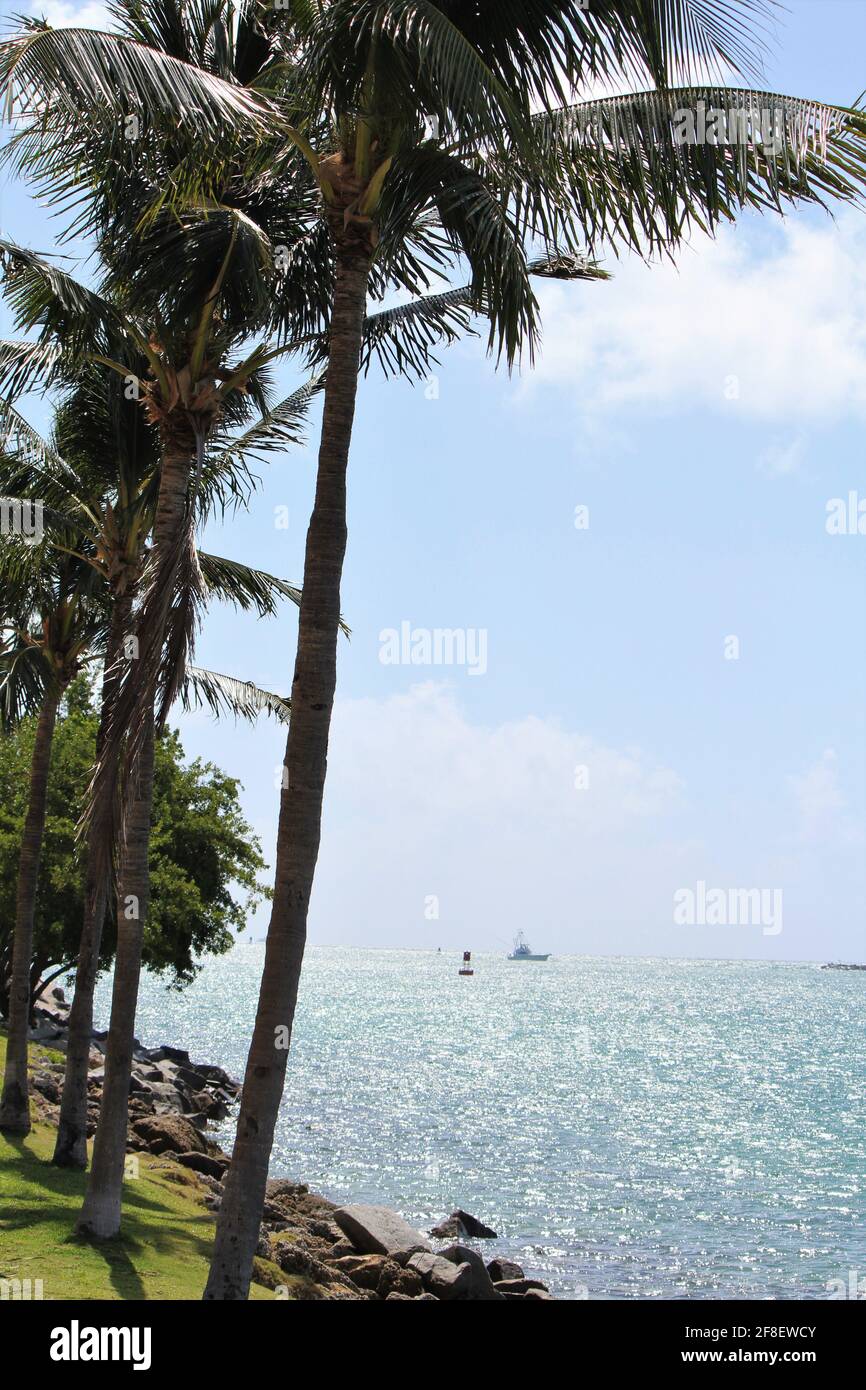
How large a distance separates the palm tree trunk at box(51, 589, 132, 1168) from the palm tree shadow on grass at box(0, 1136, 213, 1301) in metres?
0.43

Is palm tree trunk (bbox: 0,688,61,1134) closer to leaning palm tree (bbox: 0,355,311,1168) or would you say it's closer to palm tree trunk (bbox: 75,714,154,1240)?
leaning palm tree (bbox: 0,355,311,1168)

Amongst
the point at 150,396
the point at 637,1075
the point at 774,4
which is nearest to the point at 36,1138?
the point at 150,396

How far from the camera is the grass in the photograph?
36.6ft

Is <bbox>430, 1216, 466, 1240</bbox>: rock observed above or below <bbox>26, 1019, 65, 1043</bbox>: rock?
below

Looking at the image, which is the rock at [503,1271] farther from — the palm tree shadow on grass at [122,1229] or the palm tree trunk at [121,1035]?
the palm tree trunk at [121,1035]

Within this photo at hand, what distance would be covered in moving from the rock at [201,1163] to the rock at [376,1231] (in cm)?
290

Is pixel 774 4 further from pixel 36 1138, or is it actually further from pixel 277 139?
pixel 36 1138

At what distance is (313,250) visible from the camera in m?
12.0

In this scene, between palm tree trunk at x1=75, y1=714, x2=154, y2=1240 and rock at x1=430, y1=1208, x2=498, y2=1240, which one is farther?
rock at x1=430, y1=1208, x2=498, y2=1240

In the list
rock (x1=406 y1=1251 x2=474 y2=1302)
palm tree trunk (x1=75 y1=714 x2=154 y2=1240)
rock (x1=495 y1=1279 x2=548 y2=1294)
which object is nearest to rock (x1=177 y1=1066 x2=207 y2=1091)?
rock (x1=495 y1=1279 x2=548 y2=1294)

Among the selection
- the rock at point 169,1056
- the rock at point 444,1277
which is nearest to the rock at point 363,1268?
the rock at point 444,1277

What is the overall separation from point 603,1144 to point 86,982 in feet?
100.0

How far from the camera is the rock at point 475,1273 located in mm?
16734
